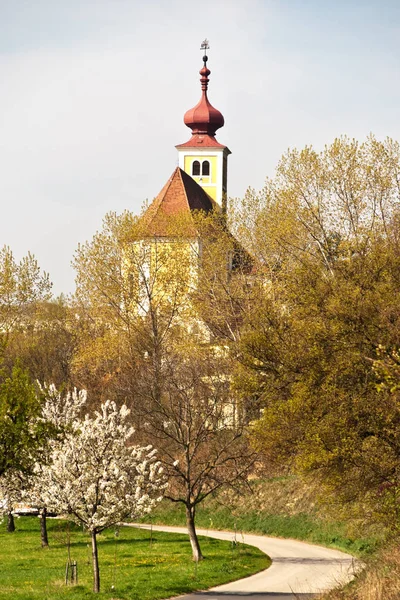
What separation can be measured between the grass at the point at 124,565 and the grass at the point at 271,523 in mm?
3411

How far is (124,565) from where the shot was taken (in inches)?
1204

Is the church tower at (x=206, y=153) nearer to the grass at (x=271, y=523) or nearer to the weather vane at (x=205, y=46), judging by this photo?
the weather vane at (x=205, y=46)

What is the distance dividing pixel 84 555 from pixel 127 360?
19999 mm

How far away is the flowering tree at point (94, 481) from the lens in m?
25.7

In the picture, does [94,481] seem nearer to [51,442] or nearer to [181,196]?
[51,442]

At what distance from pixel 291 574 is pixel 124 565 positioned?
5544 mm

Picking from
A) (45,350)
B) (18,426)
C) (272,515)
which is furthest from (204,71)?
(18,426)

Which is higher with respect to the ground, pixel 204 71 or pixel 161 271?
Result: pixel 204 71

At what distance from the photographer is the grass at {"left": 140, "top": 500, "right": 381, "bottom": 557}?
1399 inches

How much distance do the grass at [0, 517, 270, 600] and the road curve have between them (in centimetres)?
66

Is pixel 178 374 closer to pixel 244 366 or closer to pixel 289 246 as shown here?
pixel 289 246

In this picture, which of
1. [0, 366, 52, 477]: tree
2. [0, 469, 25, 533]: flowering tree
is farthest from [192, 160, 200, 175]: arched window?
[0, 366, 52, 477]: tree

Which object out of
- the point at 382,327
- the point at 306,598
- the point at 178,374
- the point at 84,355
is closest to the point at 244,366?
the point at 382,327

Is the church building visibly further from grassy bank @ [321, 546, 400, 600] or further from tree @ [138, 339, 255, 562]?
grassy bank @ [321, 546, 400, 600]
